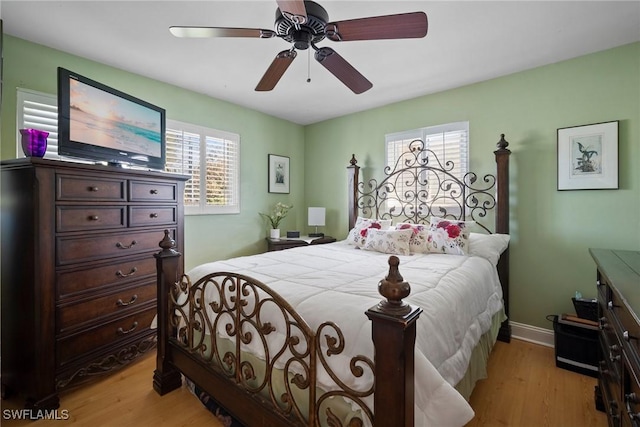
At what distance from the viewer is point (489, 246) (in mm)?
2531

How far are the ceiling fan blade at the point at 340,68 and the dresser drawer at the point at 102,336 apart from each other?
2.29 metres

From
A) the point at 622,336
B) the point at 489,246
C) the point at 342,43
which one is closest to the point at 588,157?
the point at 489,246

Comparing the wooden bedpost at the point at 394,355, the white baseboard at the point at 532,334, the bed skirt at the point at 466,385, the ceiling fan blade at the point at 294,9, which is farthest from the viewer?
the white baseboard at the point at 532,334

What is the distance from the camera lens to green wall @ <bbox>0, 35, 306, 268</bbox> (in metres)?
2.21

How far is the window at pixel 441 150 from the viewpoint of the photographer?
124 inches

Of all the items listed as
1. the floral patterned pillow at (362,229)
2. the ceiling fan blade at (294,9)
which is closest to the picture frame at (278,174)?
the floral patterned pillow at (362,229)

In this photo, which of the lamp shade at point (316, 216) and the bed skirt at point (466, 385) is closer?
the bed skirt at point (466, 385)

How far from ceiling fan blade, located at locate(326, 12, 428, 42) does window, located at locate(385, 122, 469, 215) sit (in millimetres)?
1870

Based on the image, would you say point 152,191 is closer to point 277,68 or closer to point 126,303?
point 126,303

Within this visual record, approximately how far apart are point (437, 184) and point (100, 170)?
3125 mm

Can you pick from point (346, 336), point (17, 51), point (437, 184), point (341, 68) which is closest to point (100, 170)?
point (17, 51)

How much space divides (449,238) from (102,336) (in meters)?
2.83

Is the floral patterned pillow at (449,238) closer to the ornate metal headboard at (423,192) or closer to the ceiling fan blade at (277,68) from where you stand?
the ornate metal headboard at (423,192)

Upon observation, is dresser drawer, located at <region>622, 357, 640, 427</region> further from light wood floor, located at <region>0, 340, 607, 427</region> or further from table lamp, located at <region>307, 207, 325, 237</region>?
table lamp, located at <region>307, 207, 325, 237</region>
